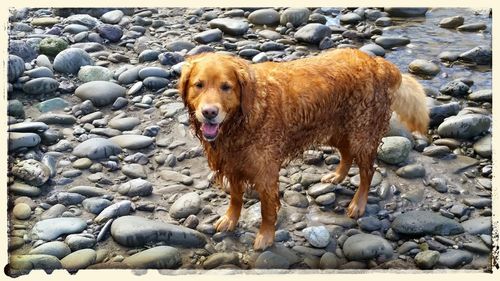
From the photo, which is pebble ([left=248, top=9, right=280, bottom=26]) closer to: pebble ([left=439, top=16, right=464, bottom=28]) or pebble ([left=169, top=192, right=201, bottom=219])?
pebble ([left=439, top=16, right=464, bottom=28])

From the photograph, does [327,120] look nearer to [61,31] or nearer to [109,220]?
[109,220]

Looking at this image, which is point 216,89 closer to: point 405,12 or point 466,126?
point 466,126

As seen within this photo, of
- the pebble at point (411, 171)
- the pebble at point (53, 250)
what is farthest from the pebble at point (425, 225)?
the pebble at point (53, 250)

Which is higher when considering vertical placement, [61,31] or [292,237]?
[61,31]

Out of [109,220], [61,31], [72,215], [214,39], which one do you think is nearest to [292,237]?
[109,220]

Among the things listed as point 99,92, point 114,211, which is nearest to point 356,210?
point 114,211

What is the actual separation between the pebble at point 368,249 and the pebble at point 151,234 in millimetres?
1406

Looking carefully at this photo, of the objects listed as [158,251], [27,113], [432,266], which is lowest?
[432,266]

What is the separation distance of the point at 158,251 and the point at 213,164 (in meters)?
0.94

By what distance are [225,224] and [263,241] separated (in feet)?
1.48

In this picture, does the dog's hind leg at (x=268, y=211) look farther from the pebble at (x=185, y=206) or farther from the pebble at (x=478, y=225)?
the pebble at (x=478, y=225)

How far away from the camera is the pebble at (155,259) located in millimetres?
5266

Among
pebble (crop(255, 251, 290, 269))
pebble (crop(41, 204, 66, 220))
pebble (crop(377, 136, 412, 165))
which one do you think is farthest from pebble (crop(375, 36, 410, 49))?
pebble (crop(41, 204, 66, 220))

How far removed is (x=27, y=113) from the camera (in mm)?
7379
